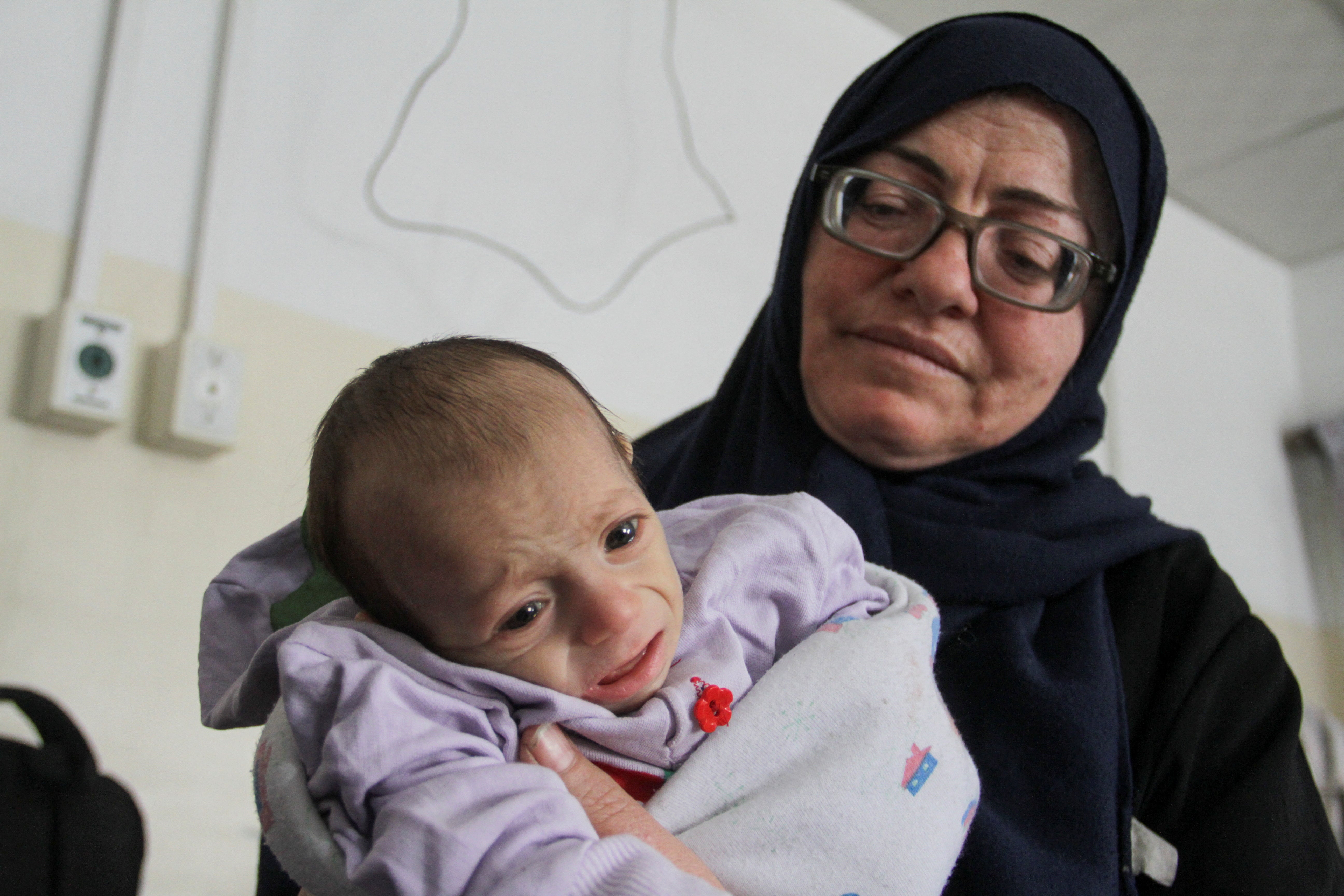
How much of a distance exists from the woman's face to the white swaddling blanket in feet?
1.47

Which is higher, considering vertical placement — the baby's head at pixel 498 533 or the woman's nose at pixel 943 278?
the woman's nose at pixel 943 278

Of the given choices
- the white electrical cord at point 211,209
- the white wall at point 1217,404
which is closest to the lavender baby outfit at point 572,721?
the white electrical cord at point 211,209

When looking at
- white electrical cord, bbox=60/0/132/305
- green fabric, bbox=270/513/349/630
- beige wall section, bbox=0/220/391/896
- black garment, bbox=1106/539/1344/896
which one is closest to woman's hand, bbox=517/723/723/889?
green fabric, bbox=270/513/349/630

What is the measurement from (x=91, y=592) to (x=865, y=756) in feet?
4.15

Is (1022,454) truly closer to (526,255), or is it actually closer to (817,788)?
(817,788)

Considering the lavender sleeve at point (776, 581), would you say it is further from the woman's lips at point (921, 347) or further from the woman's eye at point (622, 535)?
the woman's lips at point (921, 347)

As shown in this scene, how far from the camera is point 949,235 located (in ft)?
4.04

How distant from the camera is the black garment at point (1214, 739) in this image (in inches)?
40.1

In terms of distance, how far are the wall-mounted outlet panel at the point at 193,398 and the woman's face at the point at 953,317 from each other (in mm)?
929

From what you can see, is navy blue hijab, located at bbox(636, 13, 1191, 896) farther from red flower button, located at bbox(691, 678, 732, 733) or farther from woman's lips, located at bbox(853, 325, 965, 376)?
red flower button, located at bbox(691, 678, 732, 733)

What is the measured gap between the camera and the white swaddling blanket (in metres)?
0.69

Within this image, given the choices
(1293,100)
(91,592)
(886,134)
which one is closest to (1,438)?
(91,592)

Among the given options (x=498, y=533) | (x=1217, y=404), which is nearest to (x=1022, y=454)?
(x=498, y=533)

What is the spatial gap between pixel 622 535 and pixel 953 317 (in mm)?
621
